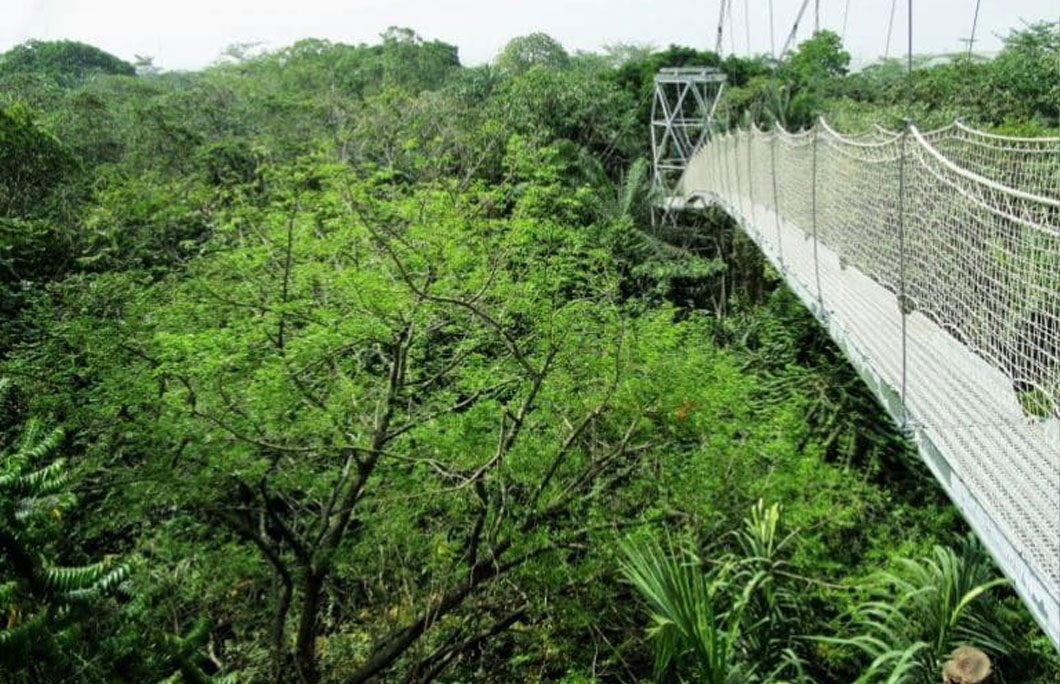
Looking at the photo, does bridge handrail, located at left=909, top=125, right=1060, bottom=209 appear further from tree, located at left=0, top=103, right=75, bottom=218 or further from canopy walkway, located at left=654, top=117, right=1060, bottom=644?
tree, located at left=0, top=103, right=75, bottom=218

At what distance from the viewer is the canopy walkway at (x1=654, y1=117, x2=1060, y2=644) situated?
1.62 m

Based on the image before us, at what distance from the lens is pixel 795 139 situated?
13.8 ft

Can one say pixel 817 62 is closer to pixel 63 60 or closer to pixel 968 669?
pixel 968 669

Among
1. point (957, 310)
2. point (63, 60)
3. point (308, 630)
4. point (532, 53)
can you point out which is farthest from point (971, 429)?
point (63, 60)

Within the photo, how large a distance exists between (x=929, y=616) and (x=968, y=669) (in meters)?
0.71

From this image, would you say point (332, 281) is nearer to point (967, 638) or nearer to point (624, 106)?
point (967, 638)

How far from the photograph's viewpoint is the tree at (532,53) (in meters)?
15.9

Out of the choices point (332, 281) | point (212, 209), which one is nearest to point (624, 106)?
point (212, 209)

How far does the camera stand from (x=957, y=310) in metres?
2.33

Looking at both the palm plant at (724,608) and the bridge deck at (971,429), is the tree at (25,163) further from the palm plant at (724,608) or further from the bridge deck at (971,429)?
the bridge deck at (971,429)

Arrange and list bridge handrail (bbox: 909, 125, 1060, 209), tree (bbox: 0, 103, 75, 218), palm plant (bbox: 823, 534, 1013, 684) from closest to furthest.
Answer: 1. bridge handrail (bbox: 909, 125, 1060, 209)
2. palm plant (bbox: 823, 534, 1013, 684)
3. tree (bbox: 0, 103, 75, 218)

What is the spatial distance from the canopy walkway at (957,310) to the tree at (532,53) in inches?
497

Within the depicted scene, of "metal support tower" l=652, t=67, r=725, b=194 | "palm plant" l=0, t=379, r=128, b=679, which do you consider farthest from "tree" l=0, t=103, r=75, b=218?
"metal support tower" l=652, t=67, r=725, b=194

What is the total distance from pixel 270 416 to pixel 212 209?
4122mm
